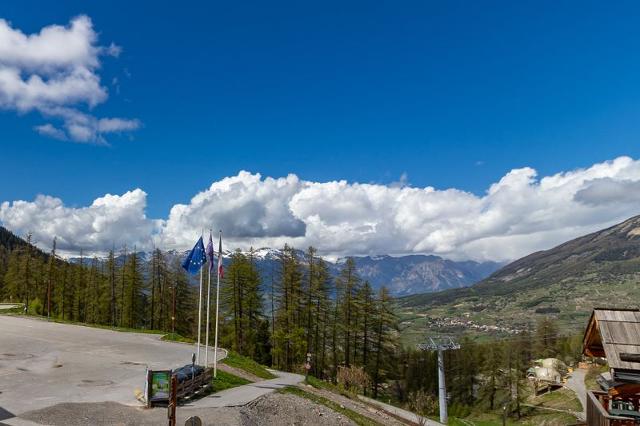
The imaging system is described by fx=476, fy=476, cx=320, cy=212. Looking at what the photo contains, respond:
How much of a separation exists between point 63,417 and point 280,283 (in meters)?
43.7

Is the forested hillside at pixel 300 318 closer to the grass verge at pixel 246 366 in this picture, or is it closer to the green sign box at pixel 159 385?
the grass verge at pixel 246 366

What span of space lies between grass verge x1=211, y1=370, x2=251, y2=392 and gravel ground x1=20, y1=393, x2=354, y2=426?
3133 millimetres

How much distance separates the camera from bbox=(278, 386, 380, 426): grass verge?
27766 mm

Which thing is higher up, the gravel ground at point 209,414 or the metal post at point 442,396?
the gravel ground at point 209,414

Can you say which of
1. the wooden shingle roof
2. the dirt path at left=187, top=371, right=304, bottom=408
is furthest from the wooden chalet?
the dirt path at left=187, top=371, right=304, bottom=408

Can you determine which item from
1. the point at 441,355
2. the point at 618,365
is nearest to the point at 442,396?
the point at 441,355

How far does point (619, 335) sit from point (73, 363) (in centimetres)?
3119

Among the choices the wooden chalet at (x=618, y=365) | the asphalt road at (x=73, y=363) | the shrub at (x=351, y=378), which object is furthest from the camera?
the shrub at (x=351, y=378)

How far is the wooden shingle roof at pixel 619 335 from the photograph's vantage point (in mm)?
10078

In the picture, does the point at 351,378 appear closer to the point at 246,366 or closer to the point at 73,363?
the point at 246,366

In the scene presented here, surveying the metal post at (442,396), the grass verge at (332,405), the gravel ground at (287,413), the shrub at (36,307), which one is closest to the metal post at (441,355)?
the metal post at (442,396)

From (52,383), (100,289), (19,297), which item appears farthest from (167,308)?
(52,383)

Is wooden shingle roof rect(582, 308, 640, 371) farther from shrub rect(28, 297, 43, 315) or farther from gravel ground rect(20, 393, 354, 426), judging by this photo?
shrub rect(28, 297, 43, 315)

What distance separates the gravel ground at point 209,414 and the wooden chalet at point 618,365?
1486cm
